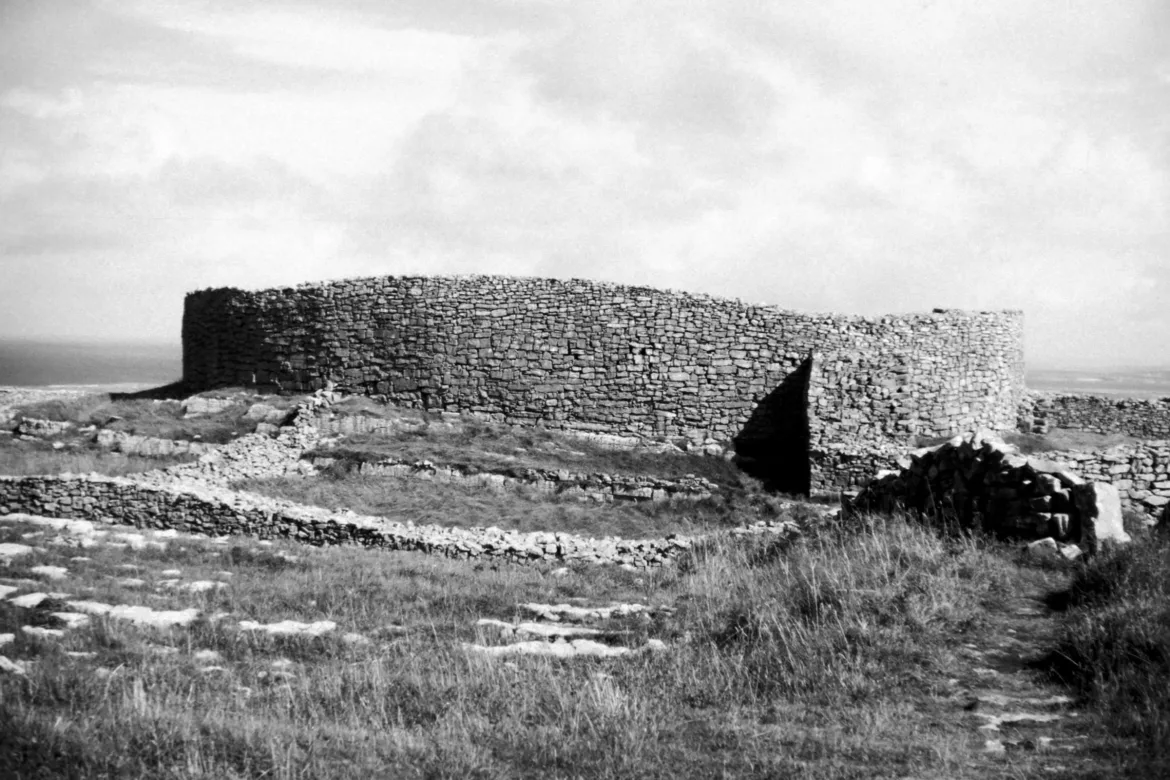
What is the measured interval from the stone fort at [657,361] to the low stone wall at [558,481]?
3686mm

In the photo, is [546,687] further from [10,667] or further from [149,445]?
[149,445]

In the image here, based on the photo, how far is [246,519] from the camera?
56.0 ft

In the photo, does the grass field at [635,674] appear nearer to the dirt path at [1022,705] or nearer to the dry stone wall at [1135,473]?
the dirt path at [1022,705]

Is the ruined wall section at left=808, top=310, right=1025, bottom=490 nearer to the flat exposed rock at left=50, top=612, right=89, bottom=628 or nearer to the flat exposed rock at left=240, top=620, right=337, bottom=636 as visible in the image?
the flat exposed rock at left=240, top=620, right=337, bottom=636

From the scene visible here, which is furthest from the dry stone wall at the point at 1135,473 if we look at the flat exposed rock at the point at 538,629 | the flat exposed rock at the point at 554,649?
the flat exposed rock at the point at 554,649

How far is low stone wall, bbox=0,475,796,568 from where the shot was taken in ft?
53.5

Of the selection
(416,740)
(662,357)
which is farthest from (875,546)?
(662,357)

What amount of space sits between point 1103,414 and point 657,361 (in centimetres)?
1666

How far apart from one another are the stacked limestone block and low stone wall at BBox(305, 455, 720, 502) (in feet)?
27.6

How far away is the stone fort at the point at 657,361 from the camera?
25109 mm

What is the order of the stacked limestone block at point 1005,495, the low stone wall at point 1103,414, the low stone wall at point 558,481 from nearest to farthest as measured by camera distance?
the stacked limestone block at point 1005,495 < the low stone wall at point 558,481 < the low stone wall at point 1103,414

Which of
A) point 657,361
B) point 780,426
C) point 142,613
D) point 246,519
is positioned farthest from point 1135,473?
point 246,519

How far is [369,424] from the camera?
2536 centimetres

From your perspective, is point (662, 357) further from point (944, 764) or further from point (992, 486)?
point (944, 764)
